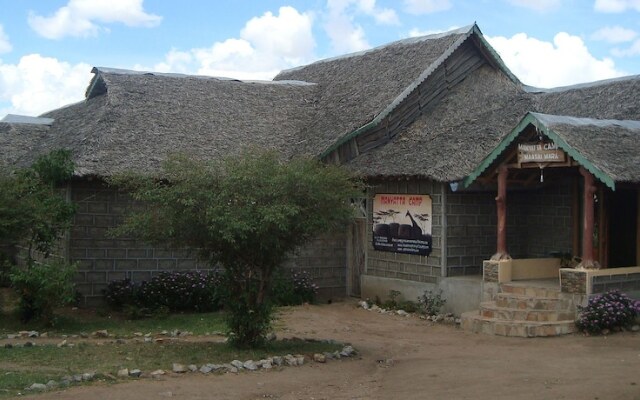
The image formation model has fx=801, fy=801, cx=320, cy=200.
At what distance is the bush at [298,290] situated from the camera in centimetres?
1850

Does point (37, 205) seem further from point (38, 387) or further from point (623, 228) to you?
point (623, 228)

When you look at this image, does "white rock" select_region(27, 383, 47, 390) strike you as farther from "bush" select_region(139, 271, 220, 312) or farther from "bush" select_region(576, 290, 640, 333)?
"bush" select_region(576, 290, 640, 333)

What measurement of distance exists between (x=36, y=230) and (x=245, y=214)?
18.9 ft

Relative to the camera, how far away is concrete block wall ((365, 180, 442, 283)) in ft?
58.0

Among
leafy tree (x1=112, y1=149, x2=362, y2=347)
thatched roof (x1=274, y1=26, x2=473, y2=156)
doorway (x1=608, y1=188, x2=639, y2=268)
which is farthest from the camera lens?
thatched roof (x1=274, y1=26, x2=473, y2=156)

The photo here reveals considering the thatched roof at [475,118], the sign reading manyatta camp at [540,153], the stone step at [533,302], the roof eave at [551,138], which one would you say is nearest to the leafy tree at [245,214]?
the roof eave at [551,138]

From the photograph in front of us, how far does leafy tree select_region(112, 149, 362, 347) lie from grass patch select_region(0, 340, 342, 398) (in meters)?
0.58

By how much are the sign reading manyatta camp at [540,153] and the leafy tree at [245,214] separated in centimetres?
458

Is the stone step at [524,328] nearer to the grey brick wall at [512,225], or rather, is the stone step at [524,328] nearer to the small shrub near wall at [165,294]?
the grey brick wall at [512,225]

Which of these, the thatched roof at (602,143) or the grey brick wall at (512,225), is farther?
the grey brick wall at (512,225)

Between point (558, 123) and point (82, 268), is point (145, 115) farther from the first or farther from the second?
point (558, 123)

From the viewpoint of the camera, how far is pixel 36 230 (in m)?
15.2

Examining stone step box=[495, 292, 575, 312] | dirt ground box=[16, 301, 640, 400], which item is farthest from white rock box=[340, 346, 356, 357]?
stone step box=[495, 292, 575, 312]

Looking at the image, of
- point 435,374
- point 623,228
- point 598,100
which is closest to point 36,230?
point 435,374
